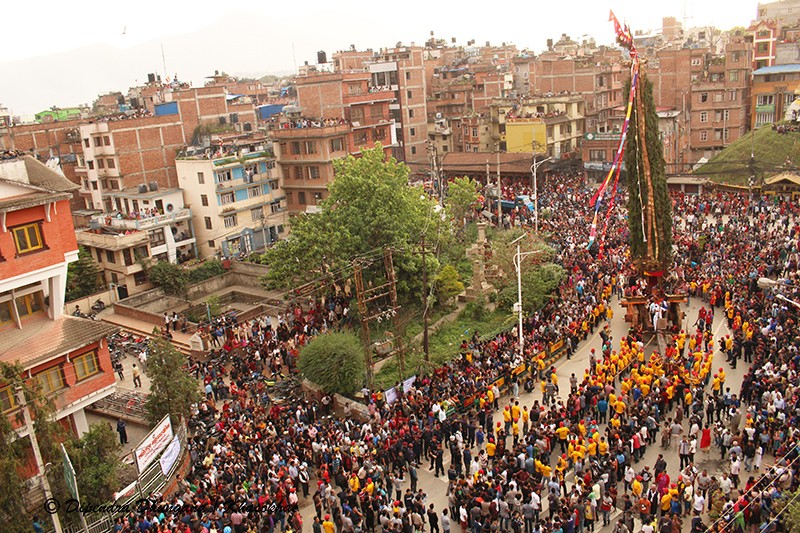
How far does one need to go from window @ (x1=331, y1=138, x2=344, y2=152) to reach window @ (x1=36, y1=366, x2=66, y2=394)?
2835 centimetres

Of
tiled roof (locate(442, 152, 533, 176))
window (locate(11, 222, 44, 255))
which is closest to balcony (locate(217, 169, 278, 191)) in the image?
tiled roof (locate(442, 152, 533, 176))

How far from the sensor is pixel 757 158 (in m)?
49.0

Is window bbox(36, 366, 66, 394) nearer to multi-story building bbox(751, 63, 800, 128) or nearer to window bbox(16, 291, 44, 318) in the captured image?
window bbox(16, 291, 44, 318)

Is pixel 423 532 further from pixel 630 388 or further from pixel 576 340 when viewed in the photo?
pixel 576 340

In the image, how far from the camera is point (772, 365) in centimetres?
2156

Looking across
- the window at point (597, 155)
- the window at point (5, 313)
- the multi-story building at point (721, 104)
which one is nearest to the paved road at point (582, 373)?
the window at point (5, 313)

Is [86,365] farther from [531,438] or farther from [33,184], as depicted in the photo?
[531,438]

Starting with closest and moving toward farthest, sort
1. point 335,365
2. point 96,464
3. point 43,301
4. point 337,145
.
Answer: point 96,464, point 43,301, point 335,365, point 337,145

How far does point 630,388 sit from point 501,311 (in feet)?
38.3

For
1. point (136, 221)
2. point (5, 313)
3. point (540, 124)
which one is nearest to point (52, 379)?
point (5, 313)

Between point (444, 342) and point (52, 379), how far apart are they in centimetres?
1555

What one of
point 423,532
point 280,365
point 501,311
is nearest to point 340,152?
point 501,311

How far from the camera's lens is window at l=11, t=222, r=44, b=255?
20.2 meters

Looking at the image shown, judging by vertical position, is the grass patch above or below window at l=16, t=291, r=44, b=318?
below
